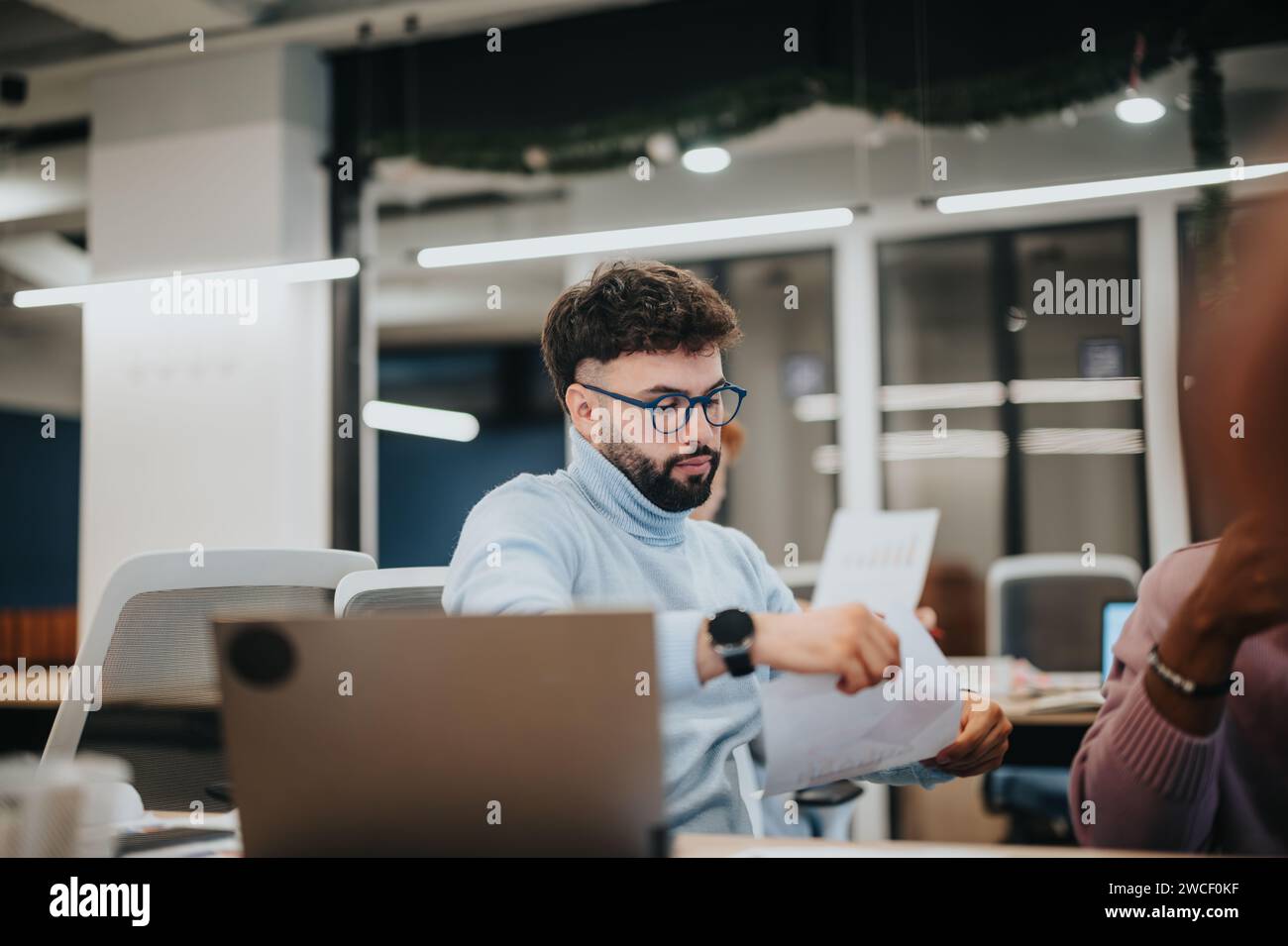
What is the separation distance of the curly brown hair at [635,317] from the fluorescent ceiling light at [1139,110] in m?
3.84

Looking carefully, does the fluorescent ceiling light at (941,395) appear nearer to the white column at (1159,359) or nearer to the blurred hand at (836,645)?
Answer: the white column at (1159,359)

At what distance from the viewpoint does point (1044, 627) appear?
421cm

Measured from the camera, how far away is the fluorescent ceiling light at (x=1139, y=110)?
4.59 meters

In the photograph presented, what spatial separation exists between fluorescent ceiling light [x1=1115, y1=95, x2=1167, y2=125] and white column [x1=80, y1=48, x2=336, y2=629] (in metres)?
3.75

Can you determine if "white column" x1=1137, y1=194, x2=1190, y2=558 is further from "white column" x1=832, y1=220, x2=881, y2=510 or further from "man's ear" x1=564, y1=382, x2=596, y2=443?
"man's ear" x1=564, y1=382, x2=596, y2=443

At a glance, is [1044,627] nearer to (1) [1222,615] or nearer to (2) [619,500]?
(2) [619,500]

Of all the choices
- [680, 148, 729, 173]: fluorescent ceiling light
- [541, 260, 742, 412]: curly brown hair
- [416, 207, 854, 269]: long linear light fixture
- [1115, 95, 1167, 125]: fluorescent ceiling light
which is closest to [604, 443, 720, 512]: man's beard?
[541, 260, 742, 412]: curly brown hair

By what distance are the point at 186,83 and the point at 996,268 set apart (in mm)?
4161

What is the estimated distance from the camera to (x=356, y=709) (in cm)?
81

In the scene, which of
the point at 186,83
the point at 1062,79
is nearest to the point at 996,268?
the point at 1062,79

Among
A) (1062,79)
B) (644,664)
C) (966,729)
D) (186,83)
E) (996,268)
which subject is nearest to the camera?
(644,664)

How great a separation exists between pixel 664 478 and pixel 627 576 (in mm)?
138

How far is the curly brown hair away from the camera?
140cm
